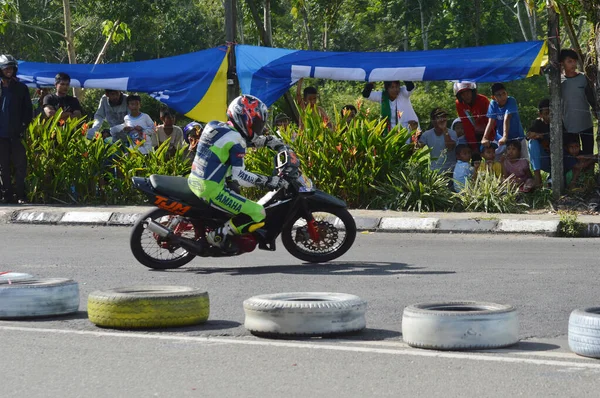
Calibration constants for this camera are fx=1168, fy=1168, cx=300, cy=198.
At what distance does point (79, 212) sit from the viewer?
1571 centimetres

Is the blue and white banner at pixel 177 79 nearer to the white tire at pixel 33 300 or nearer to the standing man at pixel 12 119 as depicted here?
the standing man at pixel 12 119

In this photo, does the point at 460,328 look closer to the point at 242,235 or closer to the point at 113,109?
the point at 242,235

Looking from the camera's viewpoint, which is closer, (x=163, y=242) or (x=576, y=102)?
(x=163, y=242)

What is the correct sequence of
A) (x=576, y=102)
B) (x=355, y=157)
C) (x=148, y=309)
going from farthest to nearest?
(x=355, y=157) → (x=576, y=102) → (x=148, y=309)

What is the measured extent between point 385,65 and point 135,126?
3.85 m

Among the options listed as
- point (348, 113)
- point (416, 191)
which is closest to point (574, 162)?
point (416, 191)

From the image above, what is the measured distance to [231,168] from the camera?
10.8m

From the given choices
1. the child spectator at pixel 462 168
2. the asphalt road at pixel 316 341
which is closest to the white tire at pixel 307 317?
the asphalt road at pixel 316 341

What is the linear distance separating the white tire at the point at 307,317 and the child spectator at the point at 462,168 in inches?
325

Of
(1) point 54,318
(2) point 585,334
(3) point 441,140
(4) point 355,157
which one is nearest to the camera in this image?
(2) point 585,334

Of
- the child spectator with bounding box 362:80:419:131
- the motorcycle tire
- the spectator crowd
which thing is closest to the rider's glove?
the motorcycle tire

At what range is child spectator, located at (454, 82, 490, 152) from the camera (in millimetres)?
16125

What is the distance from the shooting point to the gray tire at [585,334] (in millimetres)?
6332

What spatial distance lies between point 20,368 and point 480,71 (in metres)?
10.7
